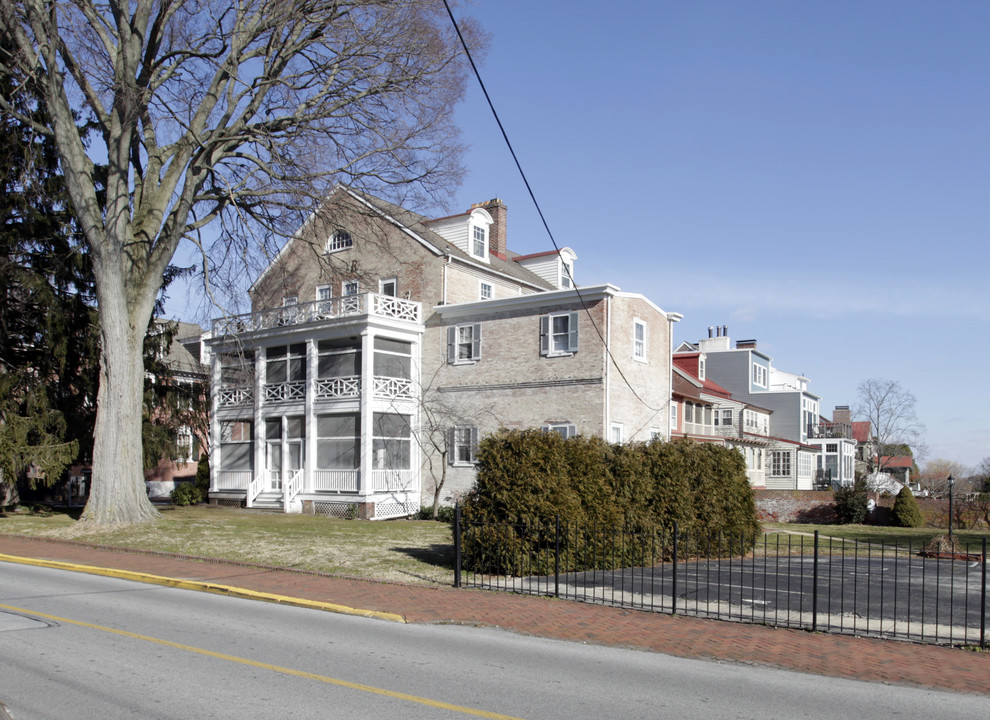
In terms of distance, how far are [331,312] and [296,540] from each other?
1672 cm

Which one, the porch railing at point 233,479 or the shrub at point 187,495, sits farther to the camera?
the shrub at point 187,495

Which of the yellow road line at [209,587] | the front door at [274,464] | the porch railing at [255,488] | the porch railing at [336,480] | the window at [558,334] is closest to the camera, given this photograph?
the yellow road line at [209,587]

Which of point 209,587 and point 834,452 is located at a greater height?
point 209,587

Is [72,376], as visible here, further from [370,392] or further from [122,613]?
[122,613]

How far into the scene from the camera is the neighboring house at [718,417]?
149 ft

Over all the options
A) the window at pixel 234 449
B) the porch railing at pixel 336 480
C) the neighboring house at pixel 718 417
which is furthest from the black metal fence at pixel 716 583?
the neighboring house at pixel 718 417

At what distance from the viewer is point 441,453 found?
3186 cm

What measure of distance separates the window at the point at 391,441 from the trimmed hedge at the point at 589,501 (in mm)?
15248

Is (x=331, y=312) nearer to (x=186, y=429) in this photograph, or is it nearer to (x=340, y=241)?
(x=340, y=241)

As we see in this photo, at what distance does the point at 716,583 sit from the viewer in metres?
14.8

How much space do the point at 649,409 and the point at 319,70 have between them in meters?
16.6

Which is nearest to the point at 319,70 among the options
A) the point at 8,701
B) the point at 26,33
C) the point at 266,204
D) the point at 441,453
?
the point at 266,204

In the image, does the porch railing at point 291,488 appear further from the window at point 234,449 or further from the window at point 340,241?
the window at point 340,241

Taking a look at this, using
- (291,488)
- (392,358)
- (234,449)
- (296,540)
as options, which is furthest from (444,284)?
(296,540)
